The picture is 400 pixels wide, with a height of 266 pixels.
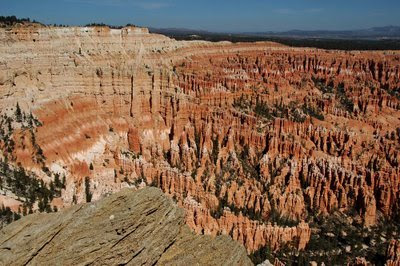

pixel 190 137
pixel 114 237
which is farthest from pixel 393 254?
pixel 114 237

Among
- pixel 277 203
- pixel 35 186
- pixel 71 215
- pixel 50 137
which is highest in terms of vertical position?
pixel 71 215

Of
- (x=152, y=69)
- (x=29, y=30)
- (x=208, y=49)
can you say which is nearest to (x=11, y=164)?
(x=29, y=30)

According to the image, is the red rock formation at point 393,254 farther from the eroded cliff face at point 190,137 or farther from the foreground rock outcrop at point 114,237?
the foreground rock outcrop at point 114,237

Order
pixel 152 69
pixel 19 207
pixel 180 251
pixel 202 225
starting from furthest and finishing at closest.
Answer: pixel 152 69
pixel 202 225
pixel 19 207
pixel 180 251

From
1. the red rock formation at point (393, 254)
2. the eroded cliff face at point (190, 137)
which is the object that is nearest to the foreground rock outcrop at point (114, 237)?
the eroded cliff face at point (190, 137)

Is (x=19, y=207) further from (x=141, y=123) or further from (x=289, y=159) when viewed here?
→ (x=289, y=159)

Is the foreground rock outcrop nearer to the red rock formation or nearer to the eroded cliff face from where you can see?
the eroded cliff face
